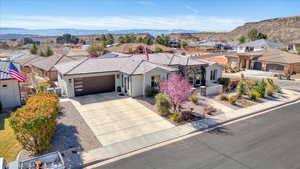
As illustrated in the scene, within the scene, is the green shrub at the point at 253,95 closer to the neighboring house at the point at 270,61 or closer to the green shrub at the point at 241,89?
the green shrub at the point at 241,89

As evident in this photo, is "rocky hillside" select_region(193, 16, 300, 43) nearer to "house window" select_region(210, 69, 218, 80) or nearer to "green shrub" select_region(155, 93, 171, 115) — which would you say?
"house window" select_region(210, 69, 218, 80)

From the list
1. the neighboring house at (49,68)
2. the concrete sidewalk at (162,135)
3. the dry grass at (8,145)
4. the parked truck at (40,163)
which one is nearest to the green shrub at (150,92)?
the concrete sidewalk at (162,135)

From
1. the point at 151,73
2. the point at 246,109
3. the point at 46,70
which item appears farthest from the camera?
the point at 46,70

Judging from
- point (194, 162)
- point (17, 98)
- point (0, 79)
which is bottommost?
point (194, 162)

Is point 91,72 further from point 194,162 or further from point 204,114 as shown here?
point 194,162

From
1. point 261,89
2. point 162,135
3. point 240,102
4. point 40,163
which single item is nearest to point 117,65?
point 162,135

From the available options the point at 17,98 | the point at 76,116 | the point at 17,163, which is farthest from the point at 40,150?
the point at 17,98

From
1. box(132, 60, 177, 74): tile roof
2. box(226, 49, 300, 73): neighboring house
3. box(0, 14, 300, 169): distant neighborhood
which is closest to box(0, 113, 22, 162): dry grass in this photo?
box(0, 14, 300, 169): distant neighborhood
